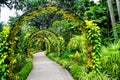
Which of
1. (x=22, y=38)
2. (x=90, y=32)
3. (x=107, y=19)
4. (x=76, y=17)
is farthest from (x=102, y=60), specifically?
(x=22, y=38)

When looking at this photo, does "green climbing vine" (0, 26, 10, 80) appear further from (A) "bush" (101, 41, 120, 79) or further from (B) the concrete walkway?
(B) the concrete walkway

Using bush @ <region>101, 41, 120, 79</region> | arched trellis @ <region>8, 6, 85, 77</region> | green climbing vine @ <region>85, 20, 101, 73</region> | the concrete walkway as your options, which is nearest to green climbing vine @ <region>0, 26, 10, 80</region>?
arched trellis @ <region>8, 6, 85, 77</region>

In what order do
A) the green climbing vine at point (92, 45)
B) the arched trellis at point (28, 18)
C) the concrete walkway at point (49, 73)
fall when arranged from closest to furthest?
the arched trellis at point (28, 18) < the green climbing vine at point (92, 45) < the concrete walkway at point (49, 73)

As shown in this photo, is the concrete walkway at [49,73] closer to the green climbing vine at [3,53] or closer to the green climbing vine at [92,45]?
the green climbing vine at [92,45]

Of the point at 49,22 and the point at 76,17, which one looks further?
the point at 49,22

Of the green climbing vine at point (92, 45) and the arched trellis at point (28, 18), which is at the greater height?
the arched trellis at point (28, 18)

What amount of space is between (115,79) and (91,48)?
223 centimetres

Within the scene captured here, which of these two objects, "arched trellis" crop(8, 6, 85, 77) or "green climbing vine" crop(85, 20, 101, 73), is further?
"green climbing vine" crop(85, 20, 101, 73)

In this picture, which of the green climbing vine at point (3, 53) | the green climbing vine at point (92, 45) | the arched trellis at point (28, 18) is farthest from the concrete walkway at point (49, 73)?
the green climbing vine at point (3, 53)

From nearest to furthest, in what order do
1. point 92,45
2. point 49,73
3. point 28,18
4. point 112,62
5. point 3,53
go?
point 3,53
point 112,62
point 28,18
point 92,45
point 49,73

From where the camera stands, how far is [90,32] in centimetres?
984

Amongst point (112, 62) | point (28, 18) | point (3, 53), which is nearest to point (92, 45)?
point (112, 62)

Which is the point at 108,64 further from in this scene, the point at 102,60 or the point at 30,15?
the point at 30,15

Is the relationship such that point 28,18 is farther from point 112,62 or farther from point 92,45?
point 112,62
